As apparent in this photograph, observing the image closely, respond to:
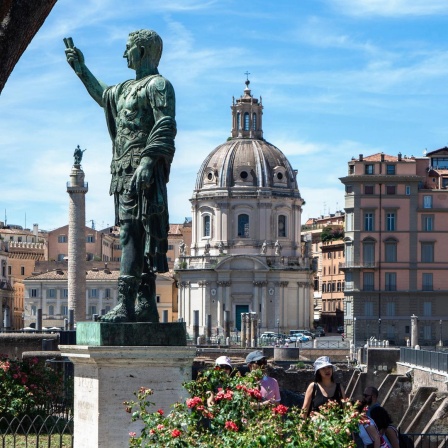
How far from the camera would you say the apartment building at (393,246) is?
83.9m

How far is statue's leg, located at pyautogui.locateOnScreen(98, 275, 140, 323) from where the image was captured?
9.92m

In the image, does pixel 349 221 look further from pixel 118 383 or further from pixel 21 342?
pixel 118 383

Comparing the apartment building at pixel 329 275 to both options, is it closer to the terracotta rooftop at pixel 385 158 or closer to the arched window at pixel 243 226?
the arched window at pixel 243 226

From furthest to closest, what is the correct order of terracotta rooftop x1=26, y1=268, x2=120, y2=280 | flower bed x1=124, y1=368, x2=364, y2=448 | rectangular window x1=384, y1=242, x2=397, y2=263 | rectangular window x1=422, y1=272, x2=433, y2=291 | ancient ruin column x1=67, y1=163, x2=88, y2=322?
terracotta rooftop x1=26, y1=268, x2=120, y2=280, rectangular window x1=384, y1=242, x2=397, y2=263, rectangular window x1=422, y1=272, x2=433, y2=291, ancient ruin column x1=67, y1=163, x2=88, y2=322, flower bed x1=124, y1=368, x2=364, y2=448

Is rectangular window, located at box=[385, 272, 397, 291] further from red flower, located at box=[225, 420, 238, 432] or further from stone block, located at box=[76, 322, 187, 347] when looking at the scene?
red flower, located at box=[225, 420, 238, 432]

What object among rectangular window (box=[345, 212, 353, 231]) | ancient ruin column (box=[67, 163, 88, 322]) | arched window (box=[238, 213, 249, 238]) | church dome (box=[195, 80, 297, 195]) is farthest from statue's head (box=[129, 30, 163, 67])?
arched window (box=[238, 213, 249, 238])

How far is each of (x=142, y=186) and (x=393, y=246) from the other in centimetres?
7596

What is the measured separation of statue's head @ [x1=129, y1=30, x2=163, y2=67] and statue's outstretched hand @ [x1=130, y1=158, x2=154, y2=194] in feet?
3.43

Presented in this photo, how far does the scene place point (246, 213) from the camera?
101562 mm

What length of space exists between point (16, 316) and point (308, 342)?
1839 inches

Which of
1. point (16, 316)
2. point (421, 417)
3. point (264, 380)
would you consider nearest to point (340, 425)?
point (264, 380)

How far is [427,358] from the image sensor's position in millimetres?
41250

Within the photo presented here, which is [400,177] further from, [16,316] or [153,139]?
[153,139]

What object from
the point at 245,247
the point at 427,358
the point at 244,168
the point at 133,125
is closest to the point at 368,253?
the point at 245,247
